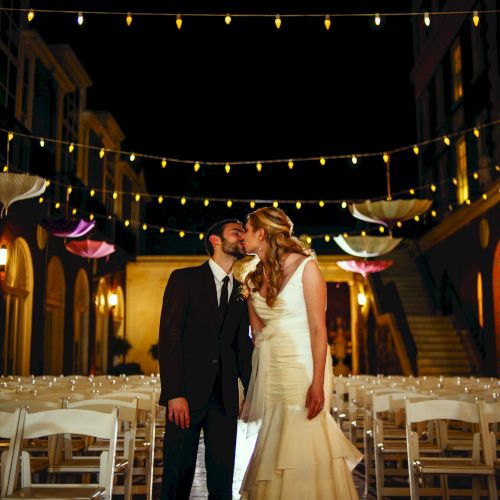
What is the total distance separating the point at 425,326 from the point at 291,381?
1608cm

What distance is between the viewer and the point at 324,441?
11.5 ft

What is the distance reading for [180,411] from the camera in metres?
3.64

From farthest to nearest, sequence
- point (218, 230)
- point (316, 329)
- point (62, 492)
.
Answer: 1. point (218, 230)
2. point (62, 492)
3. point (316, 329)

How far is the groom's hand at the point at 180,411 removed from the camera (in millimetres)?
3641

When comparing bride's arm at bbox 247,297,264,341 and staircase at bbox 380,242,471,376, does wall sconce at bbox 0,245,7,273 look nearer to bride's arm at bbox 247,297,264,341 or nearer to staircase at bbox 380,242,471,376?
staircase at bbox 380,242,471,376

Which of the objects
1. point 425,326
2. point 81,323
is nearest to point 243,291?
point 425,326

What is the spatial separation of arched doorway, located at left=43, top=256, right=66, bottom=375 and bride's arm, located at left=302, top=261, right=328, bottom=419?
1496cm

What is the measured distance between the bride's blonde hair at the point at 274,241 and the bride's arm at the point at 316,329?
131 millimetres

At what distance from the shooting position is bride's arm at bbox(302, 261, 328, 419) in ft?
11.2

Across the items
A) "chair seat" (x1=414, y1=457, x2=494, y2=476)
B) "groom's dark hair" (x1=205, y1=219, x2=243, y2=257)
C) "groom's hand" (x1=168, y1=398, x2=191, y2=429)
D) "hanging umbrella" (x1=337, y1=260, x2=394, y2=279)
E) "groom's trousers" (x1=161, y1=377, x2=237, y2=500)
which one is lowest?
"chair seat" (x1=414, y1=457, x2=494, y2=476)

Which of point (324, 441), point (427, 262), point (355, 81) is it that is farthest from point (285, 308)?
point (427, 262)

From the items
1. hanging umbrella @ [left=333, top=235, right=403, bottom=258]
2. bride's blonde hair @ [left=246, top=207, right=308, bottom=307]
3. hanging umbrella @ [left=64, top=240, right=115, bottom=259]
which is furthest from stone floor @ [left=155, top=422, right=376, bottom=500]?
hanging umbrella @ [left=64, top=240, right=115, bottom=259]

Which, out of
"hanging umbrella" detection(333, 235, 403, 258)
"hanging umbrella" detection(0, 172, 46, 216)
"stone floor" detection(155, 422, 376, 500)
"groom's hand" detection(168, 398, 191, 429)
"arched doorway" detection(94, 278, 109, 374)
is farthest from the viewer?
"arched doorway" detection(94, 278, 109, 374)

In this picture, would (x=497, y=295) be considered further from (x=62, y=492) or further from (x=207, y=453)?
(x=62, y=492)
